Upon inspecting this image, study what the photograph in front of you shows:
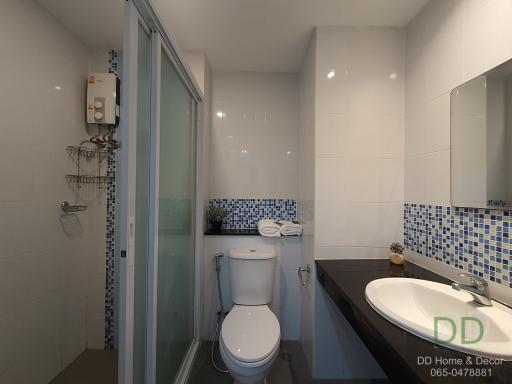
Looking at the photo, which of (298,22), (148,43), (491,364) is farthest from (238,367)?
(298,22)

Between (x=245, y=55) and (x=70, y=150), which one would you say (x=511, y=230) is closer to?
(x=245, y=55)

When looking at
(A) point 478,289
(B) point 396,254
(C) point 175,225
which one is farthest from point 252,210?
(A) point 478,289

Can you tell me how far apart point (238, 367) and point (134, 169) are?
110 cm

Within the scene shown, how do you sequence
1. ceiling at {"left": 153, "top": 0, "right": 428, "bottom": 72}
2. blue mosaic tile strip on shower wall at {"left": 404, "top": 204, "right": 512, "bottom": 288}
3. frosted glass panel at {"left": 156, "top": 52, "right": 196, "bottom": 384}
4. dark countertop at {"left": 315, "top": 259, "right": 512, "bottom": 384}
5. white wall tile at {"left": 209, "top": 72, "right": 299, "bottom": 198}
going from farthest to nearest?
white wall tile at {"left": 209, "top": 72, "right": 299, "bottom": 198}, ceiling at {"left": 153, "top": 0, "right": 428, "bottom": 72}, frosted glass panel at {"left": 156, "top": 52, "right": 196, "bottom": 384}, blue mosaic tile strip on shower wall at {"left": 404, "top": 204, "right": 512, "bottom": 288}, dark countertop at {"left": 315, "top": 259, "right": 512, "bottom": 384}

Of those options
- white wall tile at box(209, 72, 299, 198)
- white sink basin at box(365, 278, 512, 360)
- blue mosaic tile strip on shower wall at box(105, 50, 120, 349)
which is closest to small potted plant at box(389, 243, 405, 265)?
white sink basin at box(365, 278, 512, 360)

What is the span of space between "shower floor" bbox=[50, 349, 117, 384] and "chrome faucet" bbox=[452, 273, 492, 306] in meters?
2.12

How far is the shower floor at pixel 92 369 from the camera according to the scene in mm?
1559

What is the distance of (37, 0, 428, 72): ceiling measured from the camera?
4.52 feet

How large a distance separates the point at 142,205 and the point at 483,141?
4.91ft

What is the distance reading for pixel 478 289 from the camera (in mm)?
932

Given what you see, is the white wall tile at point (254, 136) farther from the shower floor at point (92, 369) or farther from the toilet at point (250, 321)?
the shower floor at point (92, 369)

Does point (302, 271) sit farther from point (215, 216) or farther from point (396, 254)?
point (215, 216)

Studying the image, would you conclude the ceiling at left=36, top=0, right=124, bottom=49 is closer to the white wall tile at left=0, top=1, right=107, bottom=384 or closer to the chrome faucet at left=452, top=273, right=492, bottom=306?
the white wall tile at left=0, top=1, right=107, bottom=384

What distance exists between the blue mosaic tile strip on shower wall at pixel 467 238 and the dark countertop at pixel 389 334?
0.14 m
